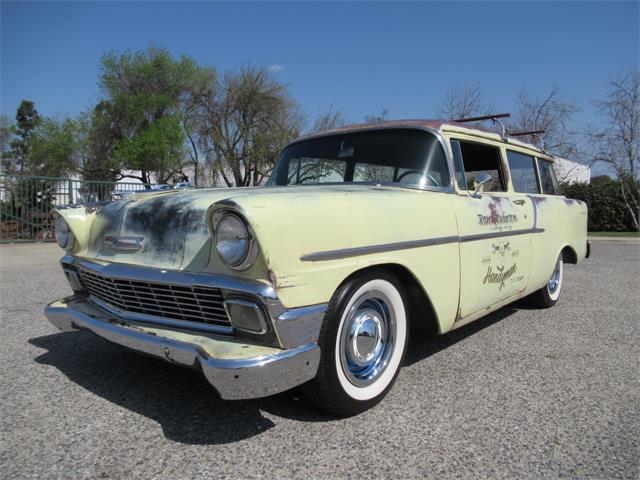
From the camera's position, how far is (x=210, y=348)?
1.94 meters

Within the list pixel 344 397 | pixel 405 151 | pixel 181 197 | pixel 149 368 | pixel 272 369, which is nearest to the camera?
pixel 272 369

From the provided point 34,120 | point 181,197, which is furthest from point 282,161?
point 34,120

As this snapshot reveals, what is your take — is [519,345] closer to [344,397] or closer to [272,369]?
[344,397]

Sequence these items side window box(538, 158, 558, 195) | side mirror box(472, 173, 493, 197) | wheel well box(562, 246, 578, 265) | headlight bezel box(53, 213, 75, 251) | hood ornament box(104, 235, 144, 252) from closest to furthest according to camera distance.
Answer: hood ornament box(104, 235, 144, 252), headlight bezel box(53, 213, 75, 251), side mirror box(472, 173, 493, 197), side window box(538, 158, 558, 195), wheel well box(562, 246, 578, 265)

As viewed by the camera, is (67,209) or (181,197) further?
(67,209)

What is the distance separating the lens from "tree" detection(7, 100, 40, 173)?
3828cm

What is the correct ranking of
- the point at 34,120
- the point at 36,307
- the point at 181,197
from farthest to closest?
the point at 34,120
the point at 36,307
the point at 181,197

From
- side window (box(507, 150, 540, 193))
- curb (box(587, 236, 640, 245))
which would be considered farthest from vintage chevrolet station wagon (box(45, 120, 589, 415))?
curb (box(587, 236, 640, 245))

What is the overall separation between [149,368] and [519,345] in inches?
102

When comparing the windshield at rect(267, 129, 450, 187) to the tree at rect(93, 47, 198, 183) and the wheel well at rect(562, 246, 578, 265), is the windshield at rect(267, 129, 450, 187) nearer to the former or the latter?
the wheel well at rect(562, 246, 578, 265)

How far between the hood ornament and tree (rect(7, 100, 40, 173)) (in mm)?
41561

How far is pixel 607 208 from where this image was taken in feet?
60.5

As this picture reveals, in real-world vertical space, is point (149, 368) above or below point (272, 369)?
below

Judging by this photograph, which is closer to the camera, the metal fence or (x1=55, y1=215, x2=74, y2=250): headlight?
(x1=55, y1=215, x2=74, y2=250): headlight
